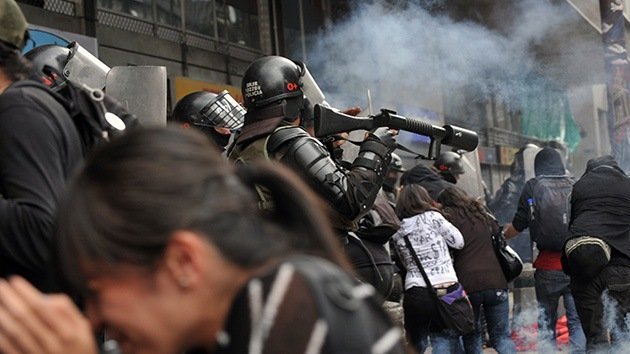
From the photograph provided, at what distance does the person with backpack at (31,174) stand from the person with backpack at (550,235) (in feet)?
20.8

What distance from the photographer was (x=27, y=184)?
2.12 meters

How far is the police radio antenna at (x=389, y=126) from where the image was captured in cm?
485

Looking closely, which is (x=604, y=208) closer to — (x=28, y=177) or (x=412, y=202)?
(x=412, y=202)

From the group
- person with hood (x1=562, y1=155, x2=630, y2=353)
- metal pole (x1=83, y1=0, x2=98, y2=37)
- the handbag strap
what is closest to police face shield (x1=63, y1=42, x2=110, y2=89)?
the handbag strap

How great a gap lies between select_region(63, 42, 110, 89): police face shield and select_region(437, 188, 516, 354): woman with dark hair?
3.71 meters

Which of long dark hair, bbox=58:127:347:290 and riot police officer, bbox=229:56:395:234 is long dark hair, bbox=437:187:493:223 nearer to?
riot police officer, bbox=229:56:395:234

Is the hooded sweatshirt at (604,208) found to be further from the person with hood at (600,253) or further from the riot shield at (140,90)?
the riot shield at (140,90)

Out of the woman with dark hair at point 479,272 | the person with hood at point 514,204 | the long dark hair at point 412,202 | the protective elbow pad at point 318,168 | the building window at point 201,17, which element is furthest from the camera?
the building window at point 201,17

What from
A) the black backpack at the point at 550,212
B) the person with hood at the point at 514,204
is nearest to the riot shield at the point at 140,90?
the black backpack at the point at 550,212

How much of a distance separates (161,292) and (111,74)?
315cm

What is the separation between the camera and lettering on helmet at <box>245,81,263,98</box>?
482 centimetres

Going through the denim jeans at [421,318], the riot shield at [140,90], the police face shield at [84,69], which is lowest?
the denim jeans at [421,318]

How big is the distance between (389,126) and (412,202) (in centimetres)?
201

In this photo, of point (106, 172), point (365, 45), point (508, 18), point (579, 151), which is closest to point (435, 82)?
point (508, 18)
